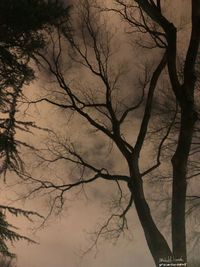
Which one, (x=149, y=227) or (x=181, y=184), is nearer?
(x=181, y=184)

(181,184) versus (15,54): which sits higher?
(15,54)

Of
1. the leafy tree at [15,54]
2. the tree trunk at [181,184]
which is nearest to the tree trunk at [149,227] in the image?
the tree trunk at [181,184]

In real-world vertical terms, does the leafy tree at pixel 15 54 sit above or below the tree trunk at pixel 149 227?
above

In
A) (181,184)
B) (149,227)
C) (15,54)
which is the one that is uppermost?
(15,54)

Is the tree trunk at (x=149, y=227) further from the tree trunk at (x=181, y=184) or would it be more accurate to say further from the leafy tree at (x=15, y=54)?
the leafy tree at (x=15, y=54)

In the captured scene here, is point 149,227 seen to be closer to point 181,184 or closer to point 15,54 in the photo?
point 181,184

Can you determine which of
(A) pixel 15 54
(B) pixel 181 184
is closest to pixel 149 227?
(B) pixel 181 184

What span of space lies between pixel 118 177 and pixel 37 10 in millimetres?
2349

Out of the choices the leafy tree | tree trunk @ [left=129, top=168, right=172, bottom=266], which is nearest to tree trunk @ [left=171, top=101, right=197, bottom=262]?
tree trunk @ [left=129, top=168, right=172, bottom=266]

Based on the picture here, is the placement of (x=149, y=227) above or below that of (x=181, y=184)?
below

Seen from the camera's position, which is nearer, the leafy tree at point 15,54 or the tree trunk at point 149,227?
the leafy tree at point 15,54

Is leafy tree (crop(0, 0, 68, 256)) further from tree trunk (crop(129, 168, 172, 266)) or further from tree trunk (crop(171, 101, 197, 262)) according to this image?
tree trunk (crop(171, 101, 197, 262))

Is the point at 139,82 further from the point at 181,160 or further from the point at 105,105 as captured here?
the point at 181,160

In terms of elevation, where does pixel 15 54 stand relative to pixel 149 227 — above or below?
above
